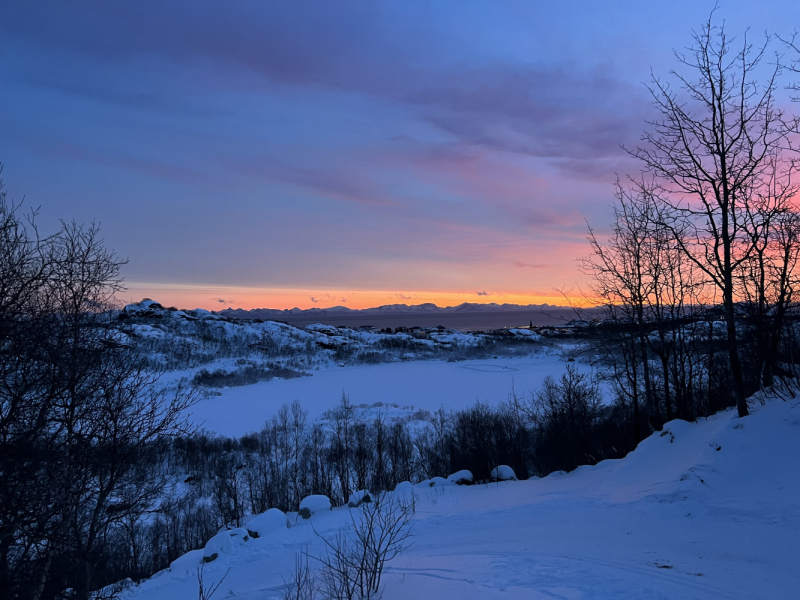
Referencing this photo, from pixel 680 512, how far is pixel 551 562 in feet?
10.8

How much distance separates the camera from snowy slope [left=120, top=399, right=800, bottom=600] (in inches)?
247

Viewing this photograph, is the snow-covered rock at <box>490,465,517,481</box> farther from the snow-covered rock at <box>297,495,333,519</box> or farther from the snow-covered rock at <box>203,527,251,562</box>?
the snow-covered rock at <box>203,527,251,562</box>

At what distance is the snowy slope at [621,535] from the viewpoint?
6285mm

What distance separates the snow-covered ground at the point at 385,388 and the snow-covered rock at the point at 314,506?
20126mm

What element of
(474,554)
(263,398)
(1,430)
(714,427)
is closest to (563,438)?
(714,427)

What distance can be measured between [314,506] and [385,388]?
118 feet

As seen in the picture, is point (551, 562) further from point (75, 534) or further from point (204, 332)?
point (204, 332)

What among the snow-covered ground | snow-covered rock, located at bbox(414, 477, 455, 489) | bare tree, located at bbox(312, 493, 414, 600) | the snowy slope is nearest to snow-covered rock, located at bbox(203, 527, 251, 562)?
the snowy slope

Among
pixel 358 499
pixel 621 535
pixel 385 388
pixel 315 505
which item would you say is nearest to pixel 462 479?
pixel 358 499

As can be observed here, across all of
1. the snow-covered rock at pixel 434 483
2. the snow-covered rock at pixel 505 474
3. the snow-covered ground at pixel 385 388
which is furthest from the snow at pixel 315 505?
the snow-covered ground at pixel 385 388

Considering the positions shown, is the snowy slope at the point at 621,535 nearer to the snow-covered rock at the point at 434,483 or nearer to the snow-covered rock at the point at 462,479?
the snow-covered rock at the point at 434,483

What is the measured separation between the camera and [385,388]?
5047 cm

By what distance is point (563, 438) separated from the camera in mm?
20172

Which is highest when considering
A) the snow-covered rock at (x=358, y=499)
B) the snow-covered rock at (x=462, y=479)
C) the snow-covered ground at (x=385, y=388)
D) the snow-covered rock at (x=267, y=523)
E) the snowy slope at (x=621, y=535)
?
the snowy slope at (x=621, y=535)
